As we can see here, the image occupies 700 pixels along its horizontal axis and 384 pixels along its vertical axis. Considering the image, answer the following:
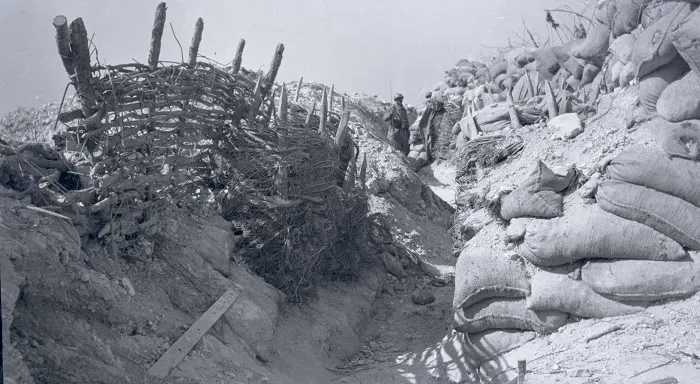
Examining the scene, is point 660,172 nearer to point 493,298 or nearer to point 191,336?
point 493,298

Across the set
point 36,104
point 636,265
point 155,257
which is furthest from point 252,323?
point 36,104

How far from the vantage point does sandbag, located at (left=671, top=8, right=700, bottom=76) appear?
5.29 m

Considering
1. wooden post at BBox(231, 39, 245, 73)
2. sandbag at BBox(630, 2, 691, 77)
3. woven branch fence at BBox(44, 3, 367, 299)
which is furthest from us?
wooden post at BBox(231, 39, 245, 73)

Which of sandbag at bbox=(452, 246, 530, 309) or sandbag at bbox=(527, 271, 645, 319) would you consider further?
sandbag at bbox=(452, 246, 530, 309)

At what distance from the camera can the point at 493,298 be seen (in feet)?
19.2

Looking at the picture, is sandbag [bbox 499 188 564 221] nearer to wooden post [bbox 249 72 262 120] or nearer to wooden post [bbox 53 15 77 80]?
wooden post [bbox 249 72 262 120]

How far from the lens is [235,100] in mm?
6684

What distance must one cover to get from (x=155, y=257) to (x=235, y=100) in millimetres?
1923

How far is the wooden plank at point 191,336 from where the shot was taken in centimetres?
455

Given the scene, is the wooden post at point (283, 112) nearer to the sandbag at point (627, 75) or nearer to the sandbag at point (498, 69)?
the sandbag at point (627, 75)

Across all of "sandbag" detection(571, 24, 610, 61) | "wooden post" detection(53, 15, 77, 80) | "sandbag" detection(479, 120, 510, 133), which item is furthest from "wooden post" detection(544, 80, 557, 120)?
"wooden post" detection(53, 15, 77, 80)

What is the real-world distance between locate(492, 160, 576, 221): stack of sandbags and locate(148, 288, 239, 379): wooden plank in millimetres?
2381

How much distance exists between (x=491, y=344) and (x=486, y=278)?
547 millimetres

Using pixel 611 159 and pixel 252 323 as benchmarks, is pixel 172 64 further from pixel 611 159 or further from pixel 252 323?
pixel 611 159
